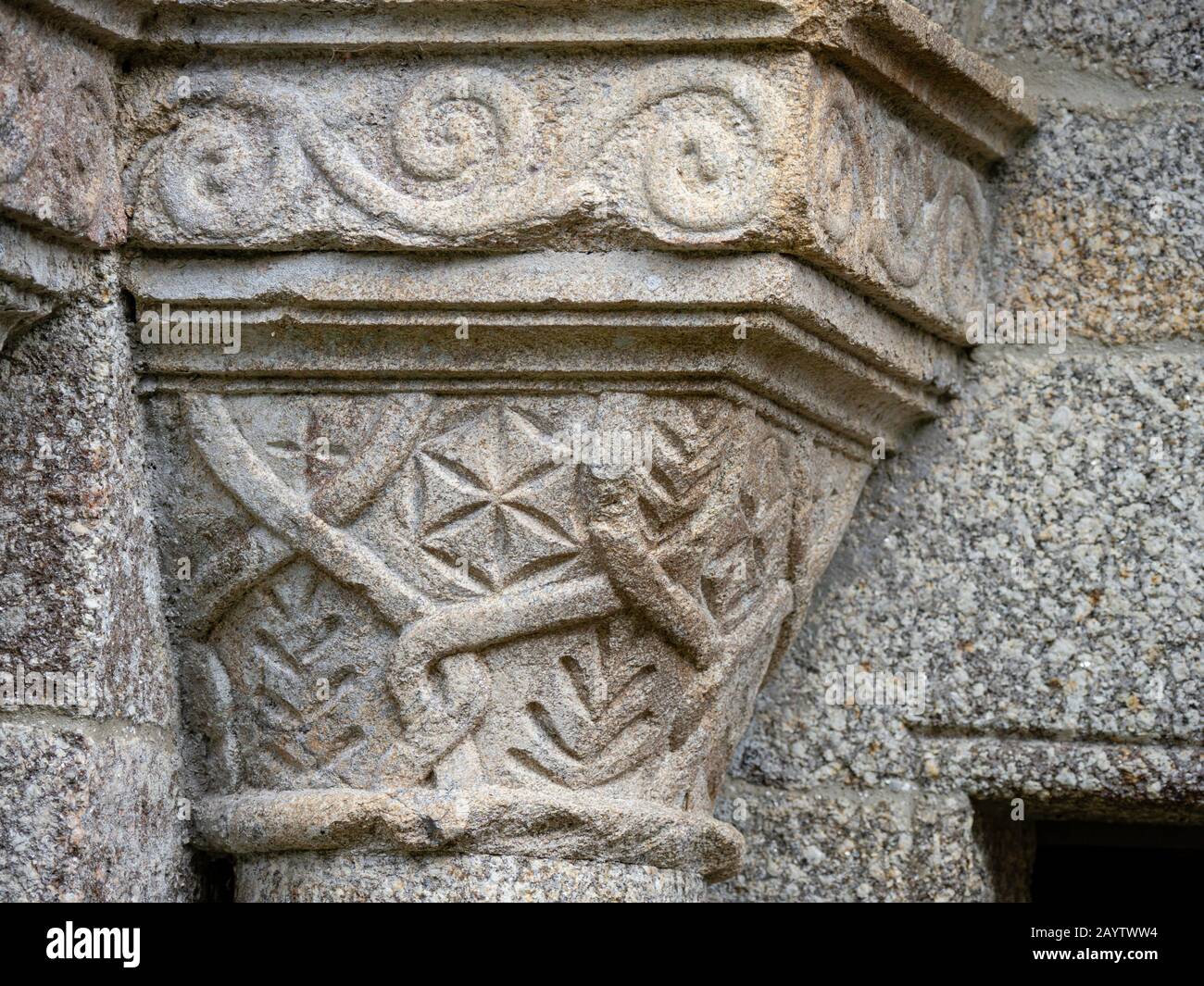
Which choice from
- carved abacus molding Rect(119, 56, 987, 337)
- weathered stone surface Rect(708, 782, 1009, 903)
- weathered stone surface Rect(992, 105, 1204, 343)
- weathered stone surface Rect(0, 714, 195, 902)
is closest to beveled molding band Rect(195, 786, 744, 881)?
Result: weathered stone surface Rect(0, 714, 195, 902)

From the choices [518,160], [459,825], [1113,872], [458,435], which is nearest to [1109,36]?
[518,160]

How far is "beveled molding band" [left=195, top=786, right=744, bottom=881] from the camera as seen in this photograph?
1594 mm

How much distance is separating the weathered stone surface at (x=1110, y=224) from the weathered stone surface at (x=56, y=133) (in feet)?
3.13

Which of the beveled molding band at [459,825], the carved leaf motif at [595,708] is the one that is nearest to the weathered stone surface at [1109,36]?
the carved leaf motif at [595,708]

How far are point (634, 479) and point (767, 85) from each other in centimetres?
37

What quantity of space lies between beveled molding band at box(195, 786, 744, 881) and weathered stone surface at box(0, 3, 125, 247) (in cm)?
55

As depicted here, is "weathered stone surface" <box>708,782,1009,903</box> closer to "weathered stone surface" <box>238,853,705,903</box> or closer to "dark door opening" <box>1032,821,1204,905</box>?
"weathered stone surface" <box>238,853,705,903</box>

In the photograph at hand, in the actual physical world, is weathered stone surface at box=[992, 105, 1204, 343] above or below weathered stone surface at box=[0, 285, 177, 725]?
above

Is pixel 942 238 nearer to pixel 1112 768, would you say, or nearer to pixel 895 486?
pixel 895 486

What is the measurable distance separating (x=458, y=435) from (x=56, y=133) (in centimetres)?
44

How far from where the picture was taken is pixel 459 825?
5.21 feet

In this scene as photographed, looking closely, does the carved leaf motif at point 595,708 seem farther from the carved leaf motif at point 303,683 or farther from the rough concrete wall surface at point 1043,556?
the rough concrete wall surface at point 1043,556

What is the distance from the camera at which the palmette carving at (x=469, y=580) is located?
1622 millimetres
